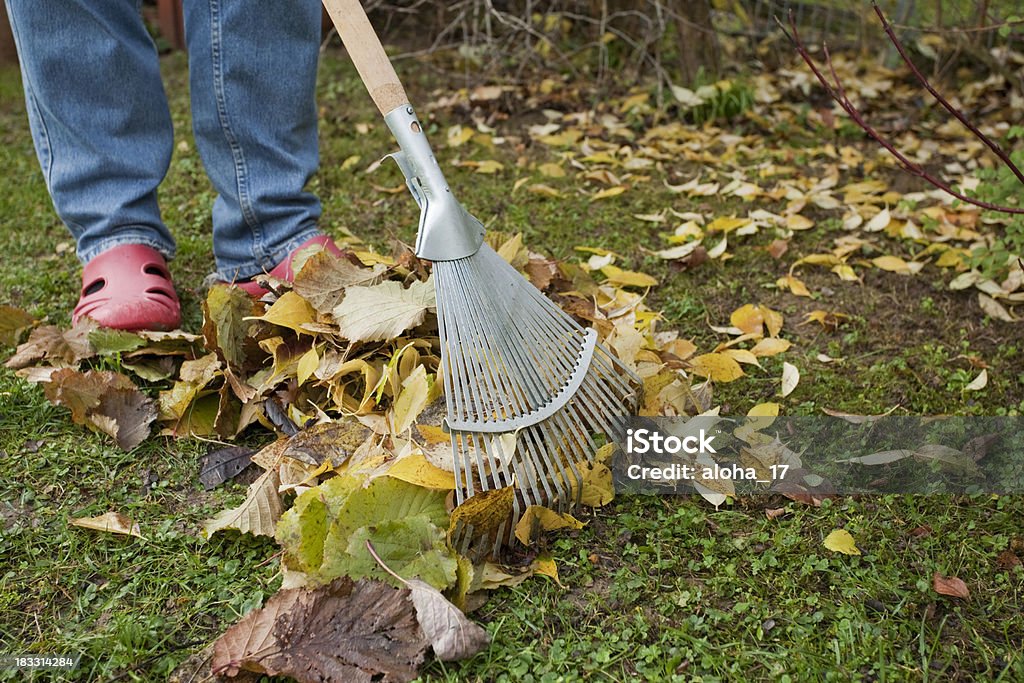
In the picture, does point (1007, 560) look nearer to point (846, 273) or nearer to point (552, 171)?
point (846, 273)

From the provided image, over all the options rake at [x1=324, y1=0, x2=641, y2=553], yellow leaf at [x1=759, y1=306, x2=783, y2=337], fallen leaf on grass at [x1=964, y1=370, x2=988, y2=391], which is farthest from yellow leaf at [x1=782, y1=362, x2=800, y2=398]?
rake at [x1=324, y1=0, x2=641, y2=553]

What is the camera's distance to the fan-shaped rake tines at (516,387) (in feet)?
4.86

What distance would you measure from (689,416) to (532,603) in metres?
0.56

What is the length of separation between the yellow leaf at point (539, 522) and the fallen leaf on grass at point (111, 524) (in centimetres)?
62

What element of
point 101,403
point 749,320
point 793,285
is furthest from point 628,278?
point 101,403

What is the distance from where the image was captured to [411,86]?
3955mm

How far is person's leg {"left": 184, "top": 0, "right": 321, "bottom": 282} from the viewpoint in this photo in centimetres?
202

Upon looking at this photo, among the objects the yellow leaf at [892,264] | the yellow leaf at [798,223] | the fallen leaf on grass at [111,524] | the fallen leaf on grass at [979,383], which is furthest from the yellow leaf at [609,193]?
the fallen leaf on grass at [111,524]

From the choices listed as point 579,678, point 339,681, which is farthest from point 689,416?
point 339,681

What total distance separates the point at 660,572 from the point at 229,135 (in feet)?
4.54

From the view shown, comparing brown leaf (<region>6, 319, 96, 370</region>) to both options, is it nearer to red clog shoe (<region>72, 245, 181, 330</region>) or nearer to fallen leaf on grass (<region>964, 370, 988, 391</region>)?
red clog shoe (<region>72, 245, 181, 330</region>)

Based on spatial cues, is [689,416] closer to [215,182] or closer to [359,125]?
[215,182]

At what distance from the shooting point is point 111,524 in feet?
4.86

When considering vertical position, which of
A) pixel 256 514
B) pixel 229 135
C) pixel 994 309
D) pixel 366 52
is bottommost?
pixel 994 309
